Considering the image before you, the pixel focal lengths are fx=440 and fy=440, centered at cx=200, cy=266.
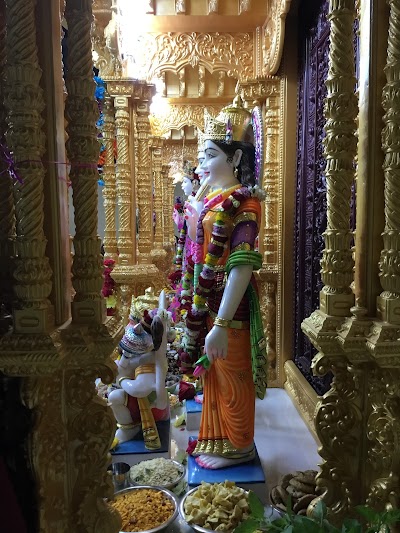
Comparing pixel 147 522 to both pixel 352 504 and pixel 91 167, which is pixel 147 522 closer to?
pixel 352 504

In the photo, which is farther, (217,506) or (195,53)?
(195,53)

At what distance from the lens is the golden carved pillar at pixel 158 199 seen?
18.9ft

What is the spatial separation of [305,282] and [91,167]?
6.09ft

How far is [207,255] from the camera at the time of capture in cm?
196

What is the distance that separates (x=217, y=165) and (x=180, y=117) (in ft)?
10.4

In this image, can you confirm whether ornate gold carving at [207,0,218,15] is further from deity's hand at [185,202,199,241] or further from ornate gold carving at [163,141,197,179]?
ornate gold carving at [163,141,197,179]

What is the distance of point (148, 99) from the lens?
3.58 meters

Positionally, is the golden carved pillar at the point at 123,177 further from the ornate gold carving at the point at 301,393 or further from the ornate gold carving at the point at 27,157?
the ornate gold carving at the point at 27,157

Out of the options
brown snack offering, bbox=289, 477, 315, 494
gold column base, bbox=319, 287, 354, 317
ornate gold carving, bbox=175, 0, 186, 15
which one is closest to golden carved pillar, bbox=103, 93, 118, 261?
ornate gold carving, bbox=175, 0, 186, 15

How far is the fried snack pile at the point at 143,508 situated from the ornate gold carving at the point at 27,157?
34.9 inches

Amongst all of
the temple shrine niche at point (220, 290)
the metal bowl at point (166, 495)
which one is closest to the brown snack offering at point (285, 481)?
the temple shrine niche at point (220, 290)

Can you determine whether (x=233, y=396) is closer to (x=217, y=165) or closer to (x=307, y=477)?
(x=307, y=477)

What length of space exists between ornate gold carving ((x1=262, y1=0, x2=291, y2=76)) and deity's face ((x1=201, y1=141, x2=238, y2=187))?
1141 mm

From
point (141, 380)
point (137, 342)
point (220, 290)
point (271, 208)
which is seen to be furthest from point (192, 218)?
point (271, 208)
